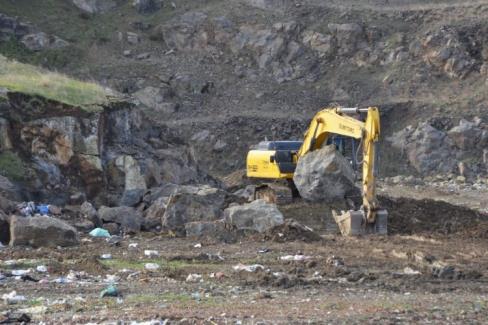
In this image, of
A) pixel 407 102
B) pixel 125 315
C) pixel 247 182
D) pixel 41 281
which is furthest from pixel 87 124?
pixel 407 102

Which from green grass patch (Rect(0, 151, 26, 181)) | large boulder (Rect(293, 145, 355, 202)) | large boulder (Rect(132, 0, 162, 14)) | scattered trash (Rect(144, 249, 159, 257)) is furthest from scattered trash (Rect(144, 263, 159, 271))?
large boulder (Rect(132, 0, 162, 14))

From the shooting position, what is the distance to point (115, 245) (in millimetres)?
16391

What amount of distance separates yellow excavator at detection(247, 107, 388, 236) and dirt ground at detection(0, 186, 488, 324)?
567 millimetres

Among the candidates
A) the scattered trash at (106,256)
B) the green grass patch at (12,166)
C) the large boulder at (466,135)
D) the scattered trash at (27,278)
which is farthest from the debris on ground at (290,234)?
the large boulder at (466,135)

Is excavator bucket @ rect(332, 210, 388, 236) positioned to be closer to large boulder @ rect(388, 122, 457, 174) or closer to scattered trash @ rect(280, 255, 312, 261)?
scattered trash @ rect(280, 255, 312, 261)

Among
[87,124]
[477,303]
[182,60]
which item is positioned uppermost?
[182,60]

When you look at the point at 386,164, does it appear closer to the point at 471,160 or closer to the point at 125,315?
the point at 471,160

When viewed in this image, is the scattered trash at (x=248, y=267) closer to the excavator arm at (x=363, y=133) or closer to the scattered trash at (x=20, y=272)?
the scattered trash at (x=20, y=272)

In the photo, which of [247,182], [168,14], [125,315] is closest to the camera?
[125,315]

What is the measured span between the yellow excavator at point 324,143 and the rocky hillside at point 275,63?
1466 centimetres

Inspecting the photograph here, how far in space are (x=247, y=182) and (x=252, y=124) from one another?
14461 millimetres

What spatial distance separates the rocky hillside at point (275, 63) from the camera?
40.2 metres

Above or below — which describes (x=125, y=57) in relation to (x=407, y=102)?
above

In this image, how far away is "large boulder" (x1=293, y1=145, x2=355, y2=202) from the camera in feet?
70.8
